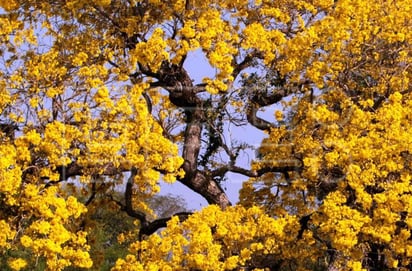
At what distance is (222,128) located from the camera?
11281mm

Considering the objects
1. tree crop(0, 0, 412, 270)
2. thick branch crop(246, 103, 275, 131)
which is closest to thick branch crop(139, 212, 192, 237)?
tree crop(0, 0, 412, 270)

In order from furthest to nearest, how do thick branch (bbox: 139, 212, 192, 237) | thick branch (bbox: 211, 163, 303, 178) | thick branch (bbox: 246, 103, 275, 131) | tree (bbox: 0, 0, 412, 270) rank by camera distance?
thick branch (bbox: 246, 103, 275, 131) → thick branch (bbox: 139, 212, 192, 237) → thick branch (bbox: 211, 163, 303, 178) → tree (bbox: 0, 0, 412, 270)

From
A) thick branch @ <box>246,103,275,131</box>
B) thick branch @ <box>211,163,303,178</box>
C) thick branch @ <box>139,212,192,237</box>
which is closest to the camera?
thick branch @ <box>211,163,303,178</box>

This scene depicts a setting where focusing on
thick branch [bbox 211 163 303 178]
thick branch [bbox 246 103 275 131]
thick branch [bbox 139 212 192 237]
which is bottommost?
thick branch [bbox 139 212 192 237]

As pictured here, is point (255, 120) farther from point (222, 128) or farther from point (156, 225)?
point (156, 225)

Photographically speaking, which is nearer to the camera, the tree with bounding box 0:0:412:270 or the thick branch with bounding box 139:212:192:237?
the tree with bounding box 0:0:412:270

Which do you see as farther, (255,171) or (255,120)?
(255,120)

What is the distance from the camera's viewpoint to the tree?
29.4 feet

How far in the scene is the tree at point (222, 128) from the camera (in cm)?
896

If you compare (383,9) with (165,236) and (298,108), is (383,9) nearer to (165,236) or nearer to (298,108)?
(298,108)

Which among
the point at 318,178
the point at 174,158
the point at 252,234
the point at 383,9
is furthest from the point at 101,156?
the point at 383,9

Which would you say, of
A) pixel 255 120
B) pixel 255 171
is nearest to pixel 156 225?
pixel 255 171

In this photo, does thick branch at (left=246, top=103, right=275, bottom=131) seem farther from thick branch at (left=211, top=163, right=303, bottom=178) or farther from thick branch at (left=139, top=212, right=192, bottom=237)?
thick branch at (left=139, top=212, right=192, bottom=237)

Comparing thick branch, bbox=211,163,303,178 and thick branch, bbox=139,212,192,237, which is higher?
thick branch, bbox=211,163,303,178
